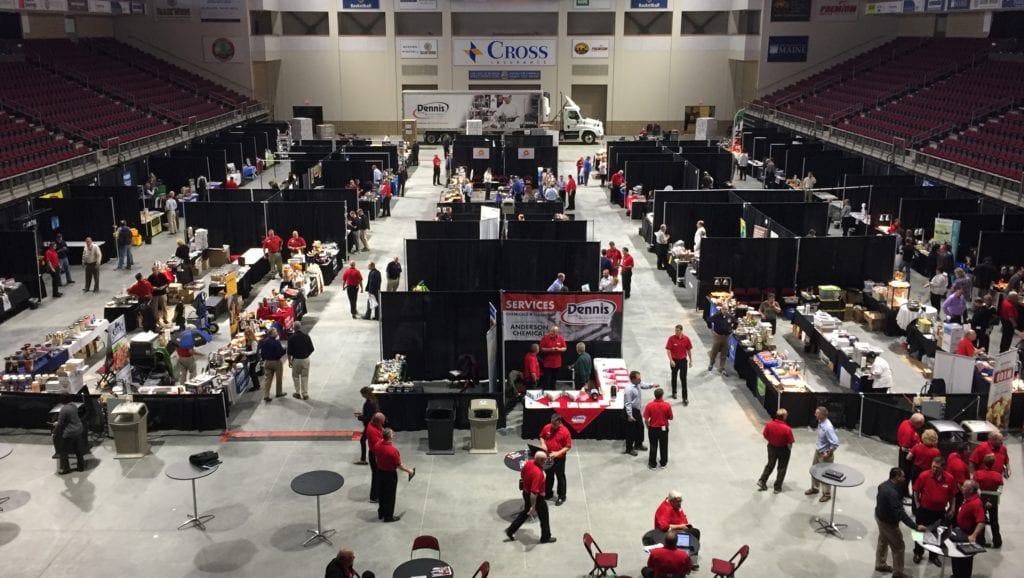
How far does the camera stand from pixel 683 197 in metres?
28.0

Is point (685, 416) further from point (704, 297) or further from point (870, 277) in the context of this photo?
point (870, 277)

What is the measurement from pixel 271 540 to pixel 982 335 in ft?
49.3

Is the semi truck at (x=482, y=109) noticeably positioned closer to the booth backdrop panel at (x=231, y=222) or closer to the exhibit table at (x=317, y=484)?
the booth backdrop panel at (x=231, y=222)

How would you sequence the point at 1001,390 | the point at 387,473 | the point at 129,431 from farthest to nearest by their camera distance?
the point at 1001,390 → the point at 129,431 → the point at 387,473

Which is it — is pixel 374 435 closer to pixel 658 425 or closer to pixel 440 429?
pixel 440 429

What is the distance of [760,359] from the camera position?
16.8 metres

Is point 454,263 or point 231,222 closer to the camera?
point 454,263

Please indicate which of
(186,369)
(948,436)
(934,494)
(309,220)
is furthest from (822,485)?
(309,220)

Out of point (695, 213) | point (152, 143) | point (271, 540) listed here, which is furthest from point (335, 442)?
point (152, 143)

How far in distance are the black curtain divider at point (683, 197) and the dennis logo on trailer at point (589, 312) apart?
11.2 meters

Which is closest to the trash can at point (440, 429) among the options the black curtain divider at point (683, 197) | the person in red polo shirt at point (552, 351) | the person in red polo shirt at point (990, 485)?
the person in red polo shirt at point (552, 351)

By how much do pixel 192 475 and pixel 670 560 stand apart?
20.2ft

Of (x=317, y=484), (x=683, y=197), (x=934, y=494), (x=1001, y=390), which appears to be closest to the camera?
(x=934, y=494)

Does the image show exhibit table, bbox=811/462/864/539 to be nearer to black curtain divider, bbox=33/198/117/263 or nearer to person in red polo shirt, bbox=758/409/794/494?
person in red polo shirt, bbox=758/409/794/494
